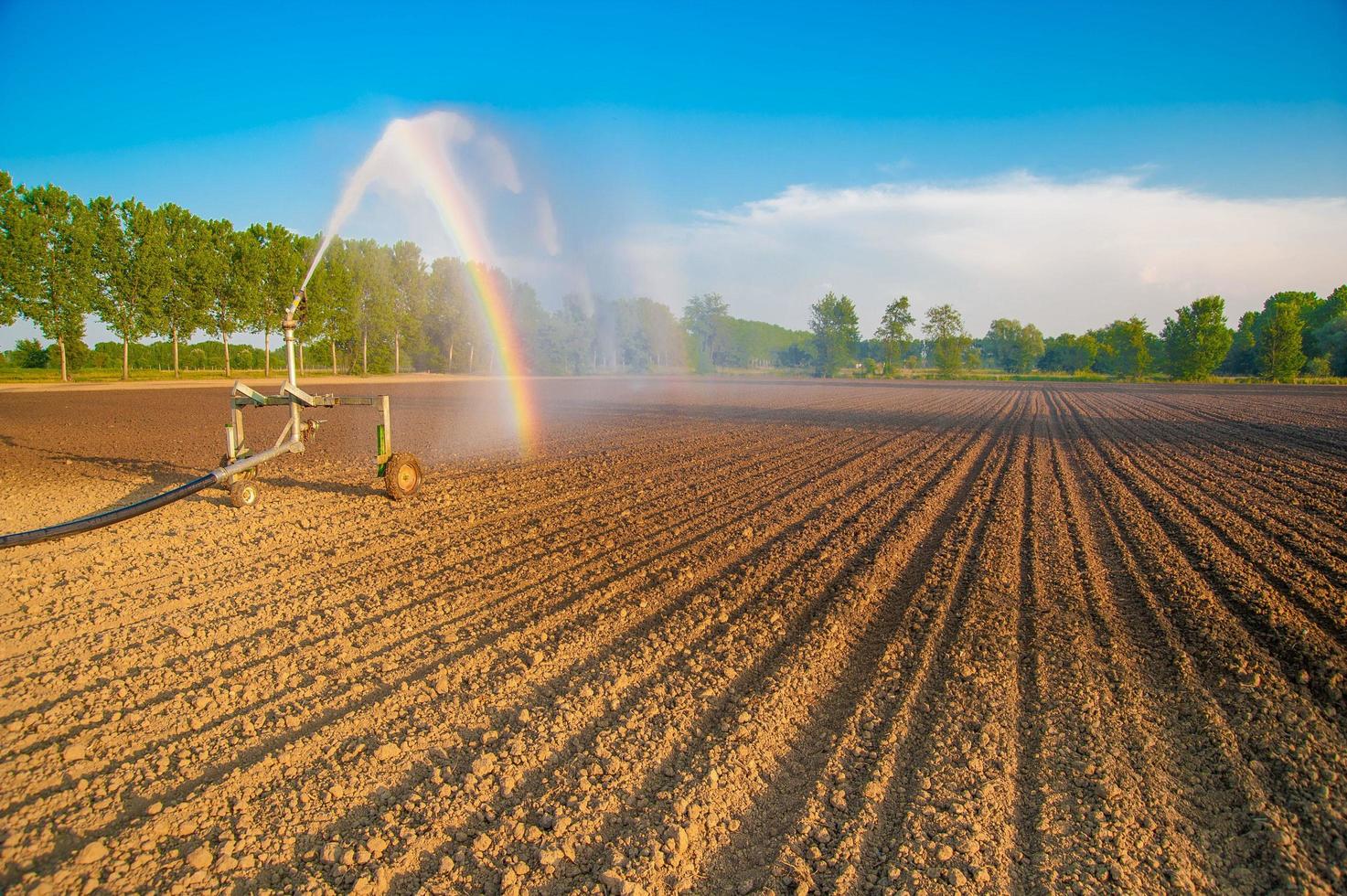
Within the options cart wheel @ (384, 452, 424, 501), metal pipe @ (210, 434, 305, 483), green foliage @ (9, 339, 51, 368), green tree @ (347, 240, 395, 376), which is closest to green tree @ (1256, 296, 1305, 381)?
green tree @ (347, 240, 395, 376)

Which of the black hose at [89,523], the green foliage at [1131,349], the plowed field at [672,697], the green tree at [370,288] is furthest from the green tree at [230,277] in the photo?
the green foliage at [1131,349]

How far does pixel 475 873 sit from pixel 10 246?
52.6 metres

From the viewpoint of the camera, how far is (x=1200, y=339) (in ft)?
249

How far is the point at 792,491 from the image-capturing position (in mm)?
11289

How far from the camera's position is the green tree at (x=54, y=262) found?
39.0 m

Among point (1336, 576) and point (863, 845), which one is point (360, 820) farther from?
point (1336, 576)

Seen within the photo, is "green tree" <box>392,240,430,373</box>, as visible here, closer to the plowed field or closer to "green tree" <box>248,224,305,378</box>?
"green tree" <box>248,224,305,378</box>

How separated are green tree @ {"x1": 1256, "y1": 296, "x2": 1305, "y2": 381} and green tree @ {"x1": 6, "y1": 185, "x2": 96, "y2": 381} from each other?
10457 cm

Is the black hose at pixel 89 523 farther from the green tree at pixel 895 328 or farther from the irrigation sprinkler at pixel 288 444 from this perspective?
the green tree at pixel 895 328

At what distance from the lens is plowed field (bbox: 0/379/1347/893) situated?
301 cm

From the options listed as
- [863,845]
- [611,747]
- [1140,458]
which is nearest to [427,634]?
[611,747]

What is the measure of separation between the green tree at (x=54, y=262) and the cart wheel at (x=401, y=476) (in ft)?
147

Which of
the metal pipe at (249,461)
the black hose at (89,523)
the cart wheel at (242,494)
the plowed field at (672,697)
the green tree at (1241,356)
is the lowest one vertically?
the plowed field at (672,697)

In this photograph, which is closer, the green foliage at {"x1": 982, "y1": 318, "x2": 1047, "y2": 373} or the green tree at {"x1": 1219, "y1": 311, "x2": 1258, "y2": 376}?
the green tree at {"x1": 1219, "y1": 311, "x2": 1258, "y2": 376}
